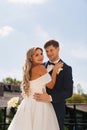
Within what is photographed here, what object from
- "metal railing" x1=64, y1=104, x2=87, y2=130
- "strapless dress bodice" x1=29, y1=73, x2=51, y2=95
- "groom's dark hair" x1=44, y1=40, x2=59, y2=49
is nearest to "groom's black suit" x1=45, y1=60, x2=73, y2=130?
"strapless dress bodice" x1=29, y1=73, x2=51, y2=95

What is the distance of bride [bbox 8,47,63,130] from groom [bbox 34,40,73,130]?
0.07m

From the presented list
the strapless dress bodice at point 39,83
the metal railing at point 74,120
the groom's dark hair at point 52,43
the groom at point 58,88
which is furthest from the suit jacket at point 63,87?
the metal railing at point 74,120

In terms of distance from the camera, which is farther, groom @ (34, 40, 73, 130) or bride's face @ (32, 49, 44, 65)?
bride's face @ (32, 49, 44, 65)

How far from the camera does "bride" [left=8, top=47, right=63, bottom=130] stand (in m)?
4.80

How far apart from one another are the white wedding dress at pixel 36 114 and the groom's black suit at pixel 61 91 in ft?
0.32

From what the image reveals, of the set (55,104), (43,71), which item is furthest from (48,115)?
(43,71)

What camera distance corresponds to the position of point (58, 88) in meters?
4.78

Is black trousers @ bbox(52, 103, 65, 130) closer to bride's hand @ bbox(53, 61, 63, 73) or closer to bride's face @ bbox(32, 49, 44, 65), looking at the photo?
bride's hand @ bbox(53, 61, 63, 73)

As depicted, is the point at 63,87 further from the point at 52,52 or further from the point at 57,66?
the point at 52,52

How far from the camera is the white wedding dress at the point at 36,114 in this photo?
4.80 metres

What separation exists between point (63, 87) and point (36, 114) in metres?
0.49

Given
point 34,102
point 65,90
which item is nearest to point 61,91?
point 65,90

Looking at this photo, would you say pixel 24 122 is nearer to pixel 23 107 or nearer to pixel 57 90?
pixel 23 107

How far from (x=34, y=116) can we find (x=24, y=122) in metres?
0.15
